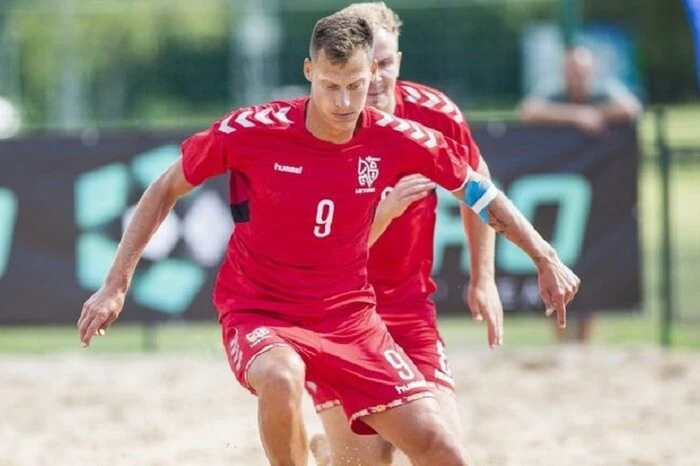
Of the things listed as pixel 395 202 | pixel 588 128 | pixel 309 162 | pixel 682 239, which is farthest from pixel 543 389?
pixel 682 239

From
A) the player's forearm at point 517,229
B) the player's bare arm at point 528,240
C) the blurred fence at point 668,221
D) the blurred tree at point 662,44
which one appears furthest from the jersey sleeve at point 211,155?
the blurred tree at point 662,44

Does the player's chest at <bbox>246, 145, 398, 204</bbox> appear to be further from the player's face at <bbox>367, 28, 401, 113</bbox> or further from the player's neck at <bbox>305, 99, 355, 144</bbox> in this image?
the player's face at <bbox>367, 28, 401, 113</bbox>

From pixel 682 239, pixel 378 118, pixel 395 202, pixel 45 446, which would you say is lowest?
pixel 682 239

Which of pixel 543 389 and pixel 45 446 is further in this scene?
pixel 543 389

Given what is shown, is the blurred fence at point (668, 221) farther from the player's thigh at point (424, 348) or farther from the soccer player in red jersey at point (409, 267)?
the player's thigh at point (424, 348)

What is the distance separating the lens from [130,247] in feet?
17.9

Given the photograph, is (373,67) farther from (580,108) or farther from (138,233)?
(580,108)

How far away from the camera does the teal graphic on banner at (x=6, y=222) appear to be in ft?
35.9

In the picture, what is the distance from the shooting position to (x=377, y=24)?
616 centimetres

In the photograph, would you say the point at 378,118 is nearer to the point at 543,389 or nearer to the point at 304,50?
the point at 543,389

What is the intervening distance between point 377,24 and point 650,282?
305 inches

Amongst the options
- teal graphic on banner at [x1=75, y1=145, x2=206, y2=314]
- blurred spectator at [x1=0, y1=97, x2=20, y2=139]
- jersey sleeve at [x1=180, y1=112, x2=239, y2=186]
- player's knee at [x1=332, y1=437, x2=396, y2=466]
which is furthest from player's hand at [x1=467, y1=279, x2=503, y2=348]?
blurred spectator at [x1=0, y1=97, x2=20, y2=139]

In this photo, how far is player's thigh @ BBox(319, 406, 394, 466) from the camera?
6.13m

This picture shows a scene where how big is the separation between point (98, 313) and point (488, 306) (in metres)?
1.89
